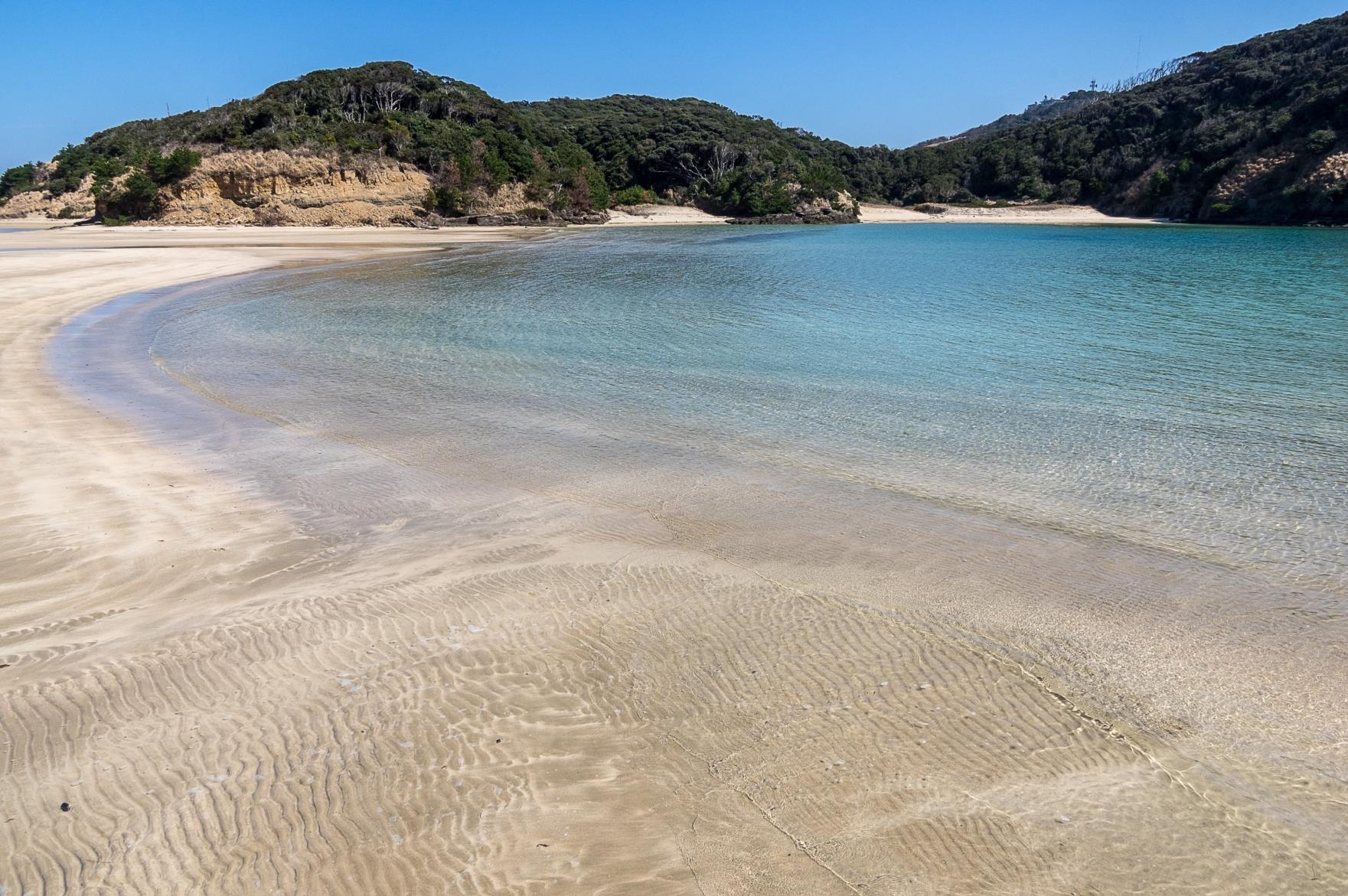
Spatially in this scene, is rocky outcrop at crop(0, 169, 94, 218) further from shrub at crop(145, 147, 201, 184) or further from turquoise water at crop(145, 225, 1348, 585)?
turquoise water at crop(145, 225, 1348, 585)

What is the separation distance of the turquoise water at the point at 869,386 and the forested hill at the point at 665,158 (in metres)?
33.2

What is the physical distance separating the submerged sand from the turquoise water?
1246mm

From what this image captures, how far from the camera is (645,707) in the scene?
399 centimetres

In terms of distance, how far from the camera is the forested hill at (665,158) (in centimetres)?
5219

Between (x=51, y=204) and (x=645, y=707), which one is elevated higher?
(x=51, y=204)

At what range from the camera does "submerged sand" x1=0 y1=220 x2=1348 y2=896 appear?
3045mm

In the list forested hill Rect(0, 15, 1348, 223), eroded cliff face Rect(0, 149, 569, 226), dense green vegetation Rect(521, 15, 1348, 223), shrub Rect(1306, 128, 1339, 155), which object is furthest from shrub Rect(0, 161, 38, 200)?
shrub Rect(1306, 128, 1339, 155)

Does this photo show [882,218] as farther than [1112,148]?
Yes

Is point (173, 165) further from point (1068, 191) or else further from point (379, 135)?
point (1068, 191)

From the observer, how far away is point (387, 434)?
891 cm

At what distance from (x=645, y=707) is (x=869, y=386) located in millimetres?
7943

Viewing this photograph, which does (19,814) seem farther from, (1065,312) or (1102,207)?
(1102,207)

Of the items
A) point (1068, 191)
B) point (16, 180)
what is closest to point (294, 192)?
point (16, 180)

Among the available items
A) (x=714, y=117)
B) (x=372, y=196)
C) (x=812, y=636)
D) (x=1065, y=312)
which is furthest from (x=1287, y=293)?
(x=714, y=117)
